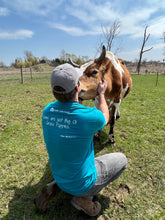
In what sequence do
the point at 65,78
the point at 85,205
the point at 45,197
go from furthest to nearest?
the point at 45,197, the point at 85,205, the point at 65,78

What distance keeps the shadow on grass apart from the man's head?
1.62 meters

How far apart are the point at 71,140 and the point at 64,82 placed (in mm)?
587

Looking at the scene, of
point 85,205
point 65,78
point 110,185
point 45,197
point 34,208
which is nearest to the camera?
point 65,78

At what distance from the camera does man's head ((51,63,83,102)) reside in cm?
141

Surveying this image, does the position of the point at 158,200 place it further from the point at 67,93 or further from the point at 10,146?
the point at 10,146

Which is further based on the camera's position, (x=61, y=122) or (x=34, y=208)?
(x=34, y=208)

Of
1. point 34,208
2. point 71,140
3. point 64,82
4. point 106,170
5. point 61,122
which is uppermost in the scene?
point 64,82

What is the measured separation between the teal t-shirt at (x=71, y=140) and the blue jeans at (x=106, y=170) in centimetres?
17

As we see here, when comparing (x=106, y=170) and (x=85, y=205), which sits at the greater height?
(x=106, y=170)

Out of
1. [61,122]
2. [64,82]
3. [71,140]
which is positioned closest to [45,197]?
[71,140]

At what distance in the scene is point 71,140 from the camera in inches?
58.9

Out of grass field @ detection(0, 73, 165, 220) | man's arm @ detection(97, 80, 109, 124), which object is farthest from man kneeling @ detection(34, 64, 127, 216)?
grass field @ detection(0, 73, 165, 220)

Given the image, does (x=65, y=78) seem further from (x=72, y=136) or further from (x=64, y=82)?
(x=72, y=136)

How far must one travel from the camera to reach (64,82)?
A: 4.61 ft
